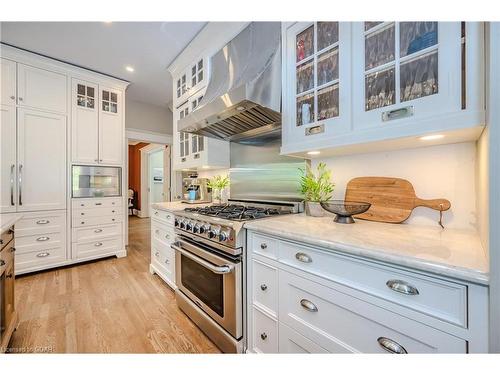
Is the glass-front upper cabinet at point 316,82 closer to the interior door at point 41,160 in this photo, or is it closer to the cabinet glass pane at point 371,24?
the cabinet glass pane at point 371,24

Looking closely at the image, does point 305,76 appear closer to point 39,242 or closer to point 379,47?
point 379,47

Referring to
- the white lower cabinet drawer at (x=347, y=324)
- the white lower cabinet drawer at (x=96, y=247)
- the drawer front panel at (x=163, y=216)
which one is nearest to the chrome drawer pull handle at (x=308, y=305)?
the white lower cabinet drawer at (x=347, y=324)

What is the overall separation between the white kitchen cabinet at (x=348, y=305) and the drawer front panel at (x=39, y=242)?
2.93 meters

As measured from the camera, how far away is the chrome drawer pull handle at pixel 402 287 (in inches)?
27.3

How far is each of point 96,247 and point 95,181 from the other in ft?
3.19

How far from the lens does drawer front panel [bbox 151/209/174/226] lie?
2129 millimetres

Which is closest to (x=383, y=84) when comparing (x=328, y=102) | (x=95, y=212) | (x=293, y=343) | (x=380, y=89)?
(x=380, y=89)

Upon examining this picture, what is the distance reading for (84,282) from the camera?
2375 mm

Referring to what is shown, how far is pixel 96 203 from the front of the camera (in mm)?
3006

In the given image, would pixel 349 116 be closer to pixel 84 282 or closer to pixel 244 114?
pixel 244 114

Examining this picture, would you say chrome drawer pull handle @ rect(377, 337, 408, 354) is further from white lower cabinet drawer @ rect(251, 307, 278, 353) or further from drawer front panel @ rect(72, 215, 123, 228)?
drawer front panel @ rect(72, 215, 123, 228)

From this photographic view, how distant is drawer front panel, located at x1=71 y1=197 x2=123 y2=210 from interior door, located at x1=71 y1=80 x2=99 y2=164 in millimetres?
556
